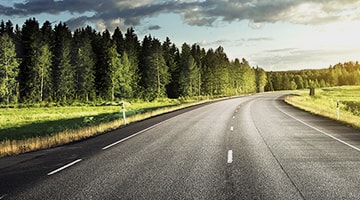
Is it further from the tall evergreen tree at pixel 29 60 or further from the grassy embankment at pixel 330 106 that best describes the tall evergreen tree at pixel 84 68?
the grassy embankment at pixel 330 106

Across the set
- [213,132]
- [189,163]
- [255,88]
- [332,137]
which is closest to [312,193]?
[189,163]

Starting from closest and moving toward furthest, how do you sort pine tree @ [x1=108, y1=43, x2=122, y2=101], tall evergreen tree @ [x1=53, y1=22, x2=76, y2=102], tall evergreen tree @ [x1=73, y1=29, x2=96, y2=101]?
tall evergreen tree @ [x1=53, y1=22, x2=76, y2=102]
pine tree @ [x1=108, y1=43, x2=122, y2=101]
tall evergreen tree @ [x1=73, y1=29, x2=96, y2=101]

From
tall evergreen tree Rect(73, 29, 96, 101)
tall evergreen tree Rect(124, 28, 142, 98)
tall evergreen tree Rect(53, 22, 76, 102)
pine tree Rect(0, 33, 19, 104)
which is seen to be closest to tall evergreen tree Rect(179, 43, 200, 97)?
tall evergreen tree Rect(124, 28, 142, 98)

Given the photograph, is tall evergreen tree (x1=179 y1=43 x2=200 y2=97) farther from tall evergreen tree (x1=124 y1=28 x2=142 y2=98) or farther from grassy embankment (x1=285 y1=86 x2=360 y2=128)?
grassy embankment (x1=285 y1=86 x2=360 y2=128)

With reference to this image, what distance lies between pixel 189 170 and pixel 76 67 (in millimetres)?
65972

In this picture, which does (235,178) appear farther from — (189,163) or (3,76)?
(3,76)

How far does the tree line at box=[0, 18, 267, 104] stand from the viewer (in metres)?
65.1

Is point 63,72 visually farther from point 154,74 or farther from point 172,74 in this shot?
point 172,74

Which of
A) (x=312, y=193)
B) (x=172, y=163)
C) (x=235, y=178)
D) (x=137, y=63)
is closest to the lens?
(x=312, y=193)

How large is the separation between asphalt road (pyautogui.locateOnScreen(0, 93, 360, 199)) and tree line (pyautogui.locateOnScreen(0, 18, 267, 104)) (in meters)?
55.0

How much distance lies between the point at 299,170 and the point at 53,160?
20.7 ft

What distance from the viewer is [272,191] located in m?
6.33

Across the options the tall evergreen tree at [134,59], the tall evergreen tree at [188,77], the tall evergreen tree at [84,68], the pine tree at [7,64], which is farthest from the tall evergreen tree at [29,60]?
the tall evergreen tree at [188,77]

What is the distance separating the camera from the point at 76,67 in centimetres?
7062
